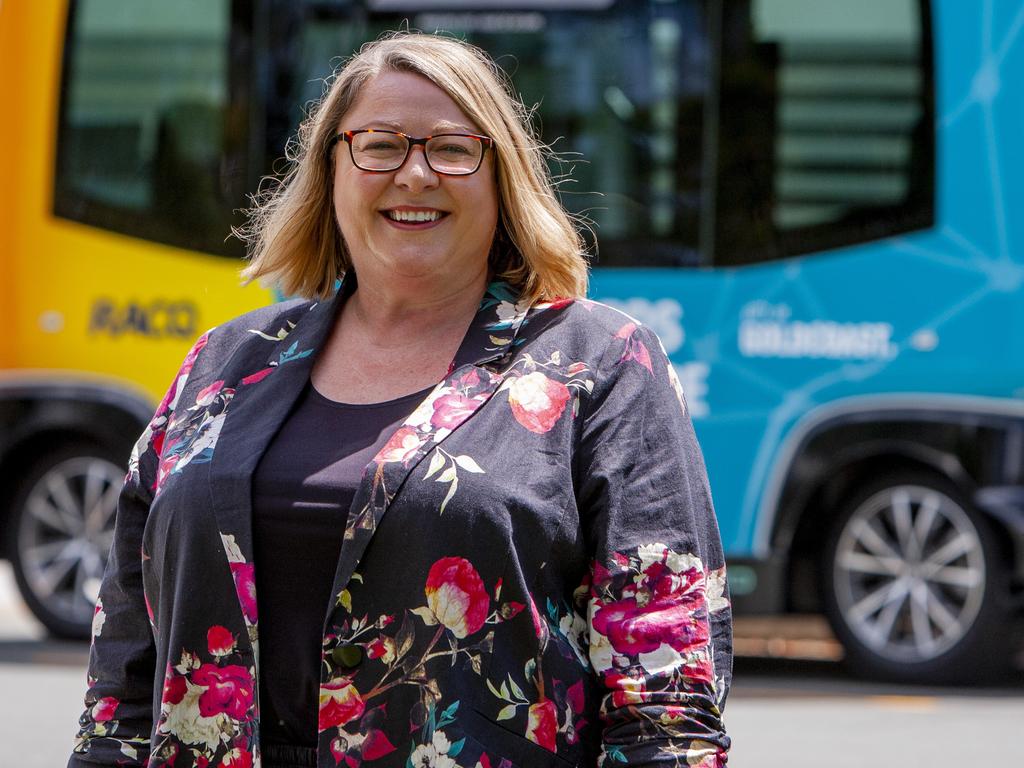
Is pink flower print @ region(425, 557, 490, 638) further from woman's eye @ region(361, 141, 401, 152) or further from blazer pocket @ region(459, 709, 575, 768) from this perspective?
woman's eye @ region(361, 141, 401, 152)

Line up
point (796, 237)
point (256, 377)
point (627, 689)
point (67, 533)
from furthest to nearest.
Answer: point (67, 533)
point (796, 237)
point (256, 377)
point (627, 689)

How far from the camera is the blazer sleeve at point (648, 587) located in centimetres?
193

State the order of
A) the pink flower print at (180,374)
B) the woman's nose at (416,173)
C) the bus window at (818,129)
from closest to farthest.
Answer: the woman's nose at (416,173) < the pink flower print at (180,374) < the bus window at (818,129)

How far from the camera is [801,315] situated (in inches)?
272

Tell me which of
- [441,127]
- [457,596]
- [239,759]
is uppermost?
[441,127]

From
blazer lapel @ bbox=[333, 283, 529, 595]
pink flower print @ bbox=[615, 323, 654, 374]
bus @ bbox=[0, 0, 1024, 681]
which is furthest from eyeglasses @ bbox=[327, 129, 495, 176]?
bus @ bbox=[0, 0, 1024, 681]

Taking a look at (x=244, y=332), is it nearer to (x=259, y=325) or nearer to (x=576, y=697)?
(x=259, y=325)

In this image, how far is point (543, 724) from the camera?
1.95m

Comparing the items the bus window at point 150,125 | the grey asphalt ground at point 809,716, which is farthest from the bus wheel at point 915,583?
the bus window at point 150,125

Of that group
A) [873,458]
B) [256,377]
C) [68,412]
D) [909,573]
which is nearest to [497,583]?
[256,377]

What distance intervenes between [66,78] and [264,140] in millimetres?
1001

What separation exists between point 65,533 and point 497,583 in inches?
237

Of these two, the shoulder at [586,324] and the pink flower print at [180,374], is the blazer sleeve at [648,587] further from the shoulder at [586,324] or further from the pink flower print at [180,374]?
the pink flower print at [180,374]

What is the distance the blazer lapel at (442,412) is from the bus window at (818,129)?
16.0 feet
